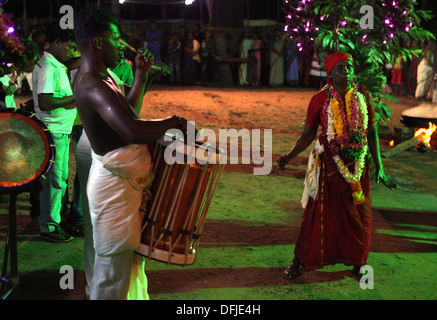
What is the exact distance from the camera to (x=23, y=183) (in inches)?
152

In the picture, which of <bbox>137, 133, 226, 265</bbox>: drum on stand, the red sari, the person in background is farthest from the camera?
the person in background

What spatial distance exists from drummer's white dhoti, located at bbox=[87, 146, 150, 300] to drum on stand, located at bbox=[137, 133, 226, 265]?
0.31 feet

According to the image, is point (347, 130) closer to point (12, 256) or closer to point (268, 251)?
point (268, 251)

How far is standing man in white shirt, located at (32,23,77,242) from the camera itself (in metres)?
4.99

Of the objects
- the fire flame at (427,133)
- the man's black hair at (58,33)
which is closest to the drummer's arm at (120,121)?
the man's black hair at (58,33)

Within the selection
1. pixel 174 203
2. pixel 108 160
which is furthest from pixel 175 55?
pixel 108 160

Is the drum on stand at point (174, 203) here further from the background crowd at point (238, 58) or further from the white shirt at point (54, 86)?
the background crowd at point (238, 58)

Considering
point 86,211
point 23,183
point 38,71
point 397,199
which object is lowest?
point 397,199

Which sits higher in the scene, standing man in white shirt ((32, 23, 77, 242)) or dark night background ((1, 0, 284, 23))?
dark night background ((1, 0, 284, 23))

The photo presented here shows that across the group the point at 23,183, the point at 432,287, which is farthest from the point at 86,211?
the point at 432,287

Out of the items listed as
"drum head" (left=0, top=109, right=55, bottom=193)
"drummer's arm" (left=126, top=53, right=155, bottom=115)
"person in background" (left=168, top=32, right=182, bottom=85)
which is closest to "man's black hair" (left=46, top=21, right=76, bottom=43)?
"drum head" (left=0, top=109, right=55, bottom=193)

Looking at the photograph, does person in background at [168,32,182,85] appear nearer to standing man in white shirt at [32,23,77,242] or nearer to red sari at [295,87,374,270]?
standing man in white shirt at [32,23,77,242]
